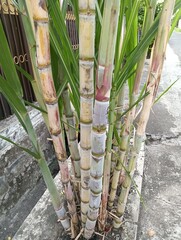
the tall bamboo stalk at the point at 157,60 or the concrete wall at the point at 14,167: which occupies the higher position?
the tall bamboo stalk at the point at 157,60

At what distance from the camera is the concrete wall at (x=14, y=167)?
4.34ft

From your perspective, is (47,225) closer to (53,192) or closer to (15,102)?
(53,192)

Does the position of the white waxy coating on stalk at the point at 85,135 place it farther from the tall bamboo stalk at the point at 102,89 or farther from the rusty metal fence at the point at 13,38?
the rusty metal fence at the point at 13,38

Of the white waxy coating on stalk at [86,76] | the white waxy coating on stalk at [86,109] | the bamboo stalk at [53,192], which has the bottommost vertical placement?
the bamboo stalk at [53,192]

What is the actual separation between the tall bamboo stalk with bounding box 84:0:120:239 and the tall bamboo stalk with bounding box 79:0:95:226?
0.07ft

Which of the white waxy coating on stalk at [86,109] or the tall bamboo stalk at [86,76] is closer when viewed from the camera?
the tall bamboo stalk at [86,76]

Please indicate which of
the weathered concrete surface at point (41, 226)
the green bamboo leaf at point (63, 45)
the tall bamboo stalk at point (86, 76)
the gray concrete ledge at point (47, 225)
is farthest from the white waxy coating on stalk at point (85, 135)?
the weathered concrete surface at point (41, 226)

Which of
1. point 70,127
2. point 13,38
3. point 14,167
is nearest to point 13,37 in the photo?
point 13,38

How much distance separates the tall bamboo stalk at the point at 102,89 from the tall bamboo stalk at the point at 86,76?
0.02 metres

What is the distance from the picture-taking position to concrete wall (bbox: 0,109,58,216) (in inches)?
52.1

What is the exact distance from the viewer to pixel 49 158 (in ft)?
5.74

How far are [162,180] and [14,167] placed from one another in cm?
101

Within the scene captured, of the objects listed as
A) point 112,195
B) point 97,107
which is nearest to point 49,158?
point 112,195

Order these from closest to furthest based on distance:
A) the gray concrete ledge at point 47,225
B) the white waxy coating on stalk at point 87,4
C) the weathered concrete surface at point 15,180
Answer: the white waxy coating on stalk at point 87,4, the gray concrete ledge at point 47,225, the weathered concrete surface at point 15,180
